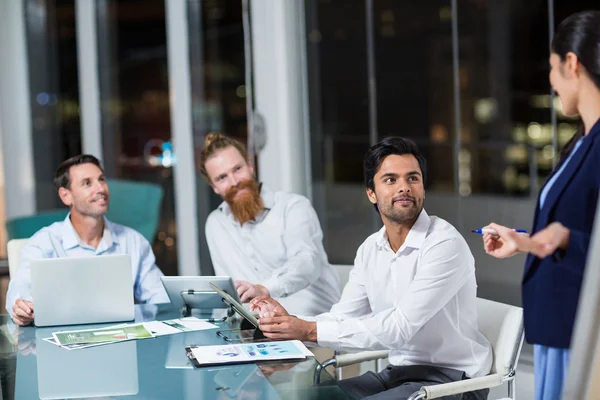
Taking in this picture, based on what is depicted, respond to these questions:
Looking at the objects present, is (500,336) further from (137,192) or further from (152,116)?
(152,116)

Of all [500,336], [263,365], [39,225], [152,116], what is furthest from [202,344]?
[152,116]

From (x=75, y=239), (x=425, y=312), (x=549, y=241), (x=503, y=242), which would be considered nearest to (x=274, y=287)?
(x=75, y=239)

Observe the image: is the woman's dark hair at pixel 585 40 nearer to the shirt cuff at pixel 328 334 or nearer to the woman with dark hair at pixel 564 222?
the woman with dark hair at pixel 564 222

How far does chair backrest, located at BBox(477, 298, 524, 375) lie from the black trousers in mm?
128

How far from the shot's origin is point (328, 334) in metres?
2.51

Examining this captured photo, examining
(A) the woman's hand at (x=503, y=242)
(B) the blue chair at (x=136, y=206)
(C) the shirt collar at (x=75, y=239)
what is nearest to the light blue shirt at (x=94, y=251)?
(C) the shirt collar at (x=75, y=239)

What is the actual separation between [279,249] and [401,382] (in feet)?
3.91

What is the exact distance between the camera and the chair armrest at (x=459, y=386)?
221 cm

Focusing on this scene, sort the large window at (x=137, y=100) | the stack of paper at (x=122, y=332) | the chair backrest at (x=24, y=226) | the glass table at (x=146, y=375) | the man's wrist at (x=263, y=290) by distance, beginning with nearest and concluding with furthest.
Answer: the glass table at (x=146, y=375)
the stack of paper at (x=122, y=332)
the man's wrist at (x=263, y=290)
the chair backrest at (x=24, y=226)
the large window at (x=137, y=100)

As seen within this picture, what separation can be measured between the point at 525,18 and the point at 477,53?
1936mm

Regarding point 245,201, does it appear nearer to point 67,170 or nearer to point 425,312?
point 67,170

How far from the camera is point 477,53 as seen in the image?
71.1 ft

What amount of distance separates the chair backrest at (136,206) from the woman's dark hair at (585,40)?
4.42 metres

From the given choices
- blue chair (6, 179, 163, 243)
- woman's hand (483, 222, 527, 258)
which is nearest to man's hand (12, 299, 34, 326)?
woman's hand (483, 222, 527, 258)
